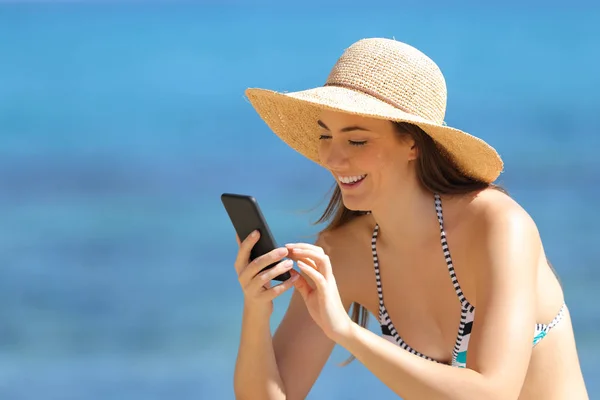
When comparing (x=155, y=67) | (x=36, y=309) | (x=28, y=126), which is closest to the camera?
(x=36, y=309)

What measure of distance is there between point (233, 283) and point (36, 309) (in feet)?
3.79

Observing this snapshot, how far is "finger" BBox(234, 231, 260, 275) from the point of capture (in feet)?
8.98

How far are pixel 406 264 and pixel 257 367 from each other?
21.6 inches

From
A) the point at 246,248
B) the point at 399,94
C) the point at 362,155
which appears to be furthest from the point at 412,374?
the point at 399,94

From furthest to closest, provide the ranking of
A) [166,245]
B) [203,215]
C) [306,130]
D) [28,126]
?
1. [28,126]
2. [203,215]
3. [166,245]
4. [306,130]

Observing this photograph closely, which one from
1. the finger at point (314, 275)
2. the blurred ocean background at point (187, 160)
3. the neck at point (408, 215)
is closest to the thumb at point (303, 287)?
the finger at point (314, 275)

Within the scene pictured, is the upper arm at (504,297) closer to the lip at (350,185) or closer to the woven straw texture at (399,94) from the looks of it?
the woven straw texture at (399,94)

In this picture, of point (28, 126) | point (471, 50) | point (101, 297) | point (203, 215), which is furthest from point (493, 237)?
point (471, 50)

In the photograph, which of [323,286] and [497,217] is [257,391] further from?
[497,217]

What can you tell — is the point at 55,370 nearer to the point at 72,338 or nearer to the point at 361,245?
Result: the point at 72,338

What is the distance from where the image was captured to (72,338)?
6.03 m

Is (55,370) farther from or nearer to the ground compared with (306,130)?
farther from the ground

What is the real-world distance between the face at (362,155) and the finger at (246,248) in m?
0.32

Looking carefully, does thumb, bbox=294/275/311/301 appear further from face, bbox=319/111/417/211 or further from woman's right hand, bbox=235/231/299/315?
face, bbox=319/111/417/211
